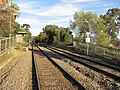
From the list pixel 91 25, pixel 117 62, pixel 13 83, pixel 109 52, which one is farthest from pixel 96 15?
pixel 13 83

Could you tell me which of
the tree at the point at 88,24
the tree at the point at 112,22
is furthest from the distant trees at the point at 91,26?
the tree at the point at 112,22

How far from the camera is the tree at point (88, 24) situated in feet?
309

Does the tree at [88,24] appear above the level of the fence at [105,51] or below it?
above

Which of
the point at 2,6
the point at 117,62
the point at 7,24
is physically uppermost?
the point at 2,6

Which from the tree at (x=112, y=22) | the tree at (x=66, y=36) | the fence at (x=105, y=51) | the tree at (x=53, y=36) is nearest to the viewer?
the fence at (x=105, y=51)

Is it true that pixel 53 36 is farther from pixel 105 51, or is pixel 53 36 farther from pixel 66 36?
pixel 105 51

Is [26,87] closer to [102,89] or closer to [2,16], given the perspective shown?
[102,89]

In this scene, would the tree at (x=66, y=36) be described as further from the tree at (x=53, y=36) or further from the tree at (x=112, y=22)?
the tree at (x=112, y=22)

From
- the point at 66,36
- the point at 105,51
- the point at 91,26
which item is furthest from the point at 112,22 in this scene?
the point at 105,51

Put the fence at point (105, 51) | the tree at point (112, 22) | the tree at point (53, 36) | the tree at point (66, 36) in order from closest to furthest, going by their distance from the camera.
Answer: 1. the fence at point (105, 51)
2. the tree at point (66, 36)
3. the tree at point (53, 36)
4. the tree at point (112, 22)

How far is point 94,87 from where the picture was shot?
1253 cm

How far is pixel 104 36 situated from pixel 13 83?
269 feet

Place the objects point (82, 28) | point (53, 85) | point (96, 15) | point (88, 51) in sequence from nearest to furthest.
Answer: point (53, 85) → point (88, 51) → point (82, 28) → point (96, 15)

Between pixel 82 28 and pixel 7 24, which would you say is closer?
pixel 7 24
